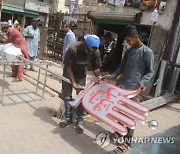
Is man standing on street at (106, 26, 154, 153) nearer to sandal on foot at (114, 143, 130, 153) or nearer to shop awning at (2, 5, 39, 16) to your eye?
sandal on foot at (114, 143, 130, 153)

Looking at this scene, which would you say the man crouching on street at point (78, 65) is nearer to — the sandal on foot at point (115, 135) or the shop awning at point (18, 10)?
the sandal on foot at point (115, 135)

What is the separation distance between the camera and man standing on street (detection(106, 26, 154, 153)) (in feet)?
12.6

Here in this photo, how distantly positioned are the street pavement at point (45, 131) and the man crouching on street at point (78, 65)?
258 millimetres

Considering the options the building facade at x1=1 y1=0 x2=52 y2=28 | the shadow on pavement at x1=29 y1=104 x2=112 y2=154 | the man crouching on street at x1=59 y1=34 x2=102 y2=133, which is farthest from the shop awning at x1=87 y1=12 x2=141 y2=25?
the building facade at x1=1 y1=0 x2=52 y2=28

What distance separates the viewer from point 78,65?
432 cm

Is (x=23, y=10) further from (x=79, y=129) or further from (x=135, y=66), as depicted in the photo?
(x=135, y=66)

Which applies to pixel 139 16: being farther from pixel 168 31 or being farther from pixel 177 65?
pixel 177 65

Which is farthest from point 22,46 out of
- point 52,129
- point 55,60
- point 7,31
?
point 55,60

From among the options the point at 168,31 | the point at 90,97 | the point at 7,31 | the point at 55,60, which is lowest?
the point at 55,60

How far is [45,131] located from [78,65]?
118 cm

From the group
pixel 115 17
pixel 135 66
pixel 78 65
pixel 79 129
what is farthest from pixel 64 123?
pixel 115 17

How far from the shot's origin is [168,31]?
7926mm

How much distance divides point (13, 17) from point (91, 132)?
23420 mm

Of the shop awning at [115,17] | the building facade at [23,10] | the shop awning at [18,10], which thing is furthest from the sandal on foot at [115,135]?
the shop awning at [18,10]
